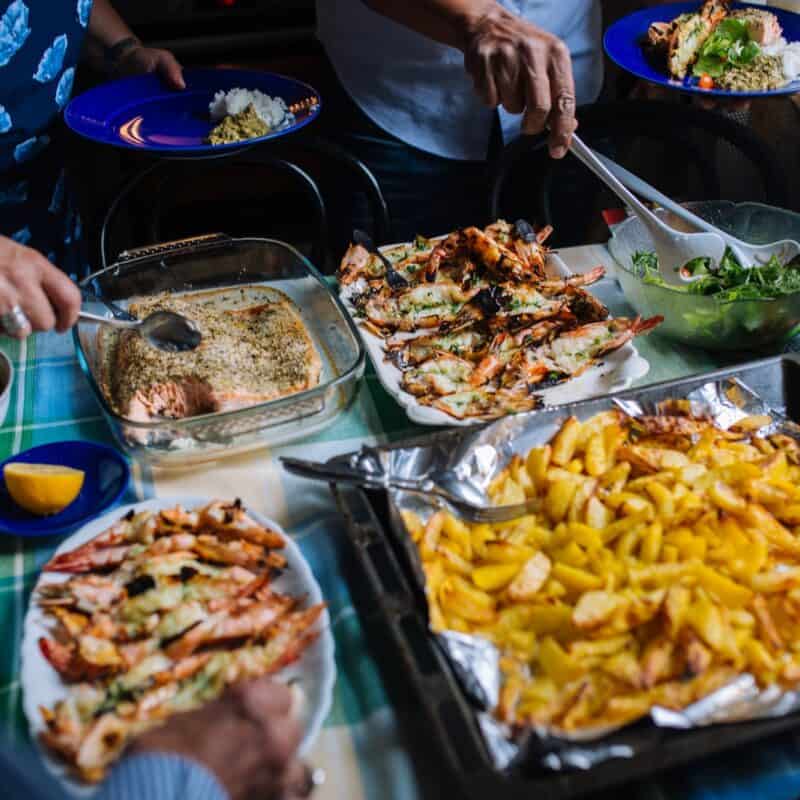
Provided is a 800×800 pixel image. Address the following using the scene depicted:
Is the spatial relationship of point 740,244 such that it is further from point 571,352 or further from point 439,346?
point 439,346

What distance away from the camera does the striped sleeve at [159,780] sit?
0.65 m

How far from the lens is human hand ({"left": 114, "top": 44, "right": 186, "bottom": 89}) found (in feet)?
6.92

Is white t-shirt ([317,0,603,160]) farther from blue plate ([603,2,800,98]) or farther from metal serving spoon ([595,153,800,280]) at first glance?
metal serving spoon ([595,153,800,280])

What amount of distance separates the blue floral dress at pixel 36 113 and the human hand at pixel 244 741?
142 cm

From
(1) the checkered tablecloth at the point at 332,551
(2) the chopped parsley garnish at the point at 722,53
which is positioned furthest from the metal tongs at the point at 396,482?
(2) the chopped parsley garnish at the point at 722,53

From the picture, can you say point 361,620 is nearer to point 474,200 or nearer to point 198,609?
point 198,609

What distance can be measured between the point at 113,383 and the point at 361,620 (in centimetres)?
60

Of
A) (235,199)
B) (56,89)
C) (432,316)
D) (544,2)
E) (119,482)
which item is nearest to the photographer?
(119,482)

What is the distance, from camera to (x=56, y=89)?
5.97ft

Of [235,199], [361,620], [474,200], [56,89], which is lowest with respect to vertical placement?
[235,199]

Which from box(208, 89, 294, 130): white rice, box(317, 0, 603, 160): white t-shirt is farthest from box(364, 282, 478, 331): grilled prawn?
box(317, 0, 603, 160): white t-shirt

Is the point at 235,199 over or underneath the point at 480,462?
underneath

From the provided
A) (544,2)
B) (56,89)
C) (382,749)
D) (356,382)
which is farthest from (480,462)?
(544,2)

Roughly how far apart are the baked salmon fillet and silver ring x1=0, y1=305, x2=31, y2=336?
0.68ft
